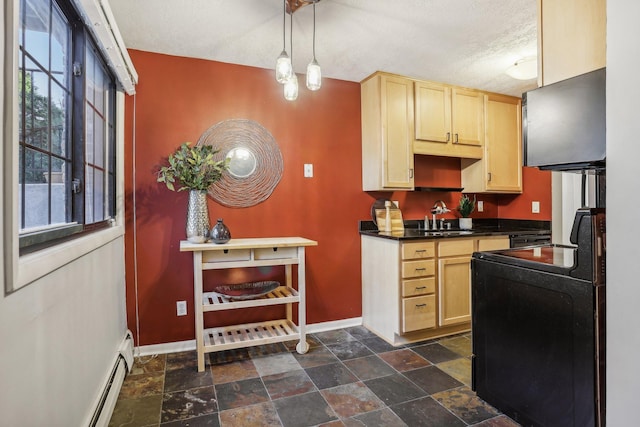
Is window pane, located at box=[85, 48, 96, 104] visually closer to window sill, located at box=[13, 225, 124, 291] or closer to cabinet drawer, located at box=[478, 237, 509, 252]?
window sill, located at box=[13, 225, 124, 291]

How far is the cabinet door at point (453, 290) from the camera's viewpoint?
9.50 feet

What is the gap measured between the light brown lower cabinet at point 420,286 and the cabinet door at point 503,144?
0.74m

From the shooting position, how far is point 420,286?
9.25 ft

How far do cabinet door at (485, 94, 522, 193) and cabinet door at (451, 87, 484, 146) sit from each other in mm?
104

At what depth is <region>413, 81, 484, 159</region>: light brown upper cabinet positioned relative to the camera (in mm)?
3154

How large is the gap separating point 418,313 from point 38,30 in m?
2.79

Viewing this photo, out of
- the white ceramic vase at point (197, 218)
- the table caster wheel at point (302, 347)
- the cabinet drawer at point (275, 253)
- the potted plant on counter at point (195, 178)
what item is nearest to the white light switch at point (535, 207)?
the cabinet drawer at point (275, 253)

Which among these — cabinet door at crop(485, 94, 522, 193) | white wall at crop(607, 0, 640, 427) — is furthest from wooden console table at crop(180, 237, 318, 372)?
cabinet door at crop(485, 94, 522, 193)

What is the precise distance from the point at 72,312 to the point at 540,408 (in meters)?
2.02

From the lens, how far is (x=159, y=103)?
2629 mm

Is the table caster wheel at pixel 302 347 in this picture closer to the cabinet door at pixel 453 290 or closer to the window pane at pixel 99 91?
the cabinet door at pixel 453 290

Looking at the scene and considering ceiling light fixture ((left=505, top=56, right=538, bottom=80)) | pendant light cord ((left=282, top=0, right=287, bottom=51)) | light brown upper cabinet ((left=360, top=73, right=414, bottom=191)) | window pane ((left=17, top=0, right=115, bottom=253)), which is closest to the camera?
window pane ((left=17, top=0, right=115, bottom=253))

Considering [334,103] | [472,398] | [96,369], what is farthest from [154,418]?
[334,103]

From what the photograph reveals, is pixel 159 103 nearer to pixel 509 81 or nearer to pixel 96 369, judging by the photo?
pixel 96 369
